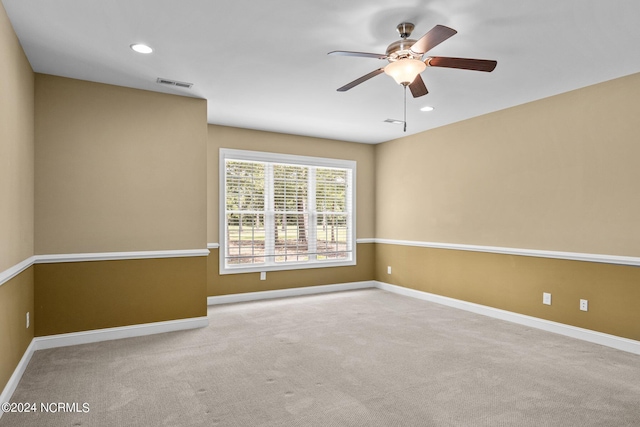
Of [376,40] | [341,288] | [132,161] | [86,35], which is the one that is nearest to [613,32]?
[376,40]

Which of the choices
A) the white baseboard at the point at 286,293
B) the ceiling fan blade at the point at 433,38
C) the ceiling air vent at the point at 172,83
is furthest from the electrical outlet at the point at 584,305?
the ceiling air vent at the point at 172,83

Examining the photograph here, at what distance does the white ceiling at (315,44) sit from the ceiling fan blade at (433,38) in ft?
0.83

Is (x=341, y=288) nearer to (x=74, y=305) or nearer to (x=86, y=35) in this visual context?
(x=74, y=305)

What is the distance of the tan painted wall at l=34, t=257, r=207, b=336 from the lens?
144 inches

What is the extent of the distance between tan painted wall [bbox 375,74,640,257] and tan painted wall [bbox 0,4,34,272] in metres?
4.89

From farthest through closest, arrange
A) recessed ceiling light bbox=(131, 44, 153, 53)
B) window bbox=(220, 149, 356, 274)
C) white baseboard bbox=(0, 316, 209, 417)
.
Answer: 1. window bbox=(220, 149, 356, 274)
2. white baseboard bbox=(0, 316, 209, 417)
3. recessed ceiling light bbox=(131, 44, 153, 53)

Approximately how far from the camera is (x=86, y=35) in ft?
9.59

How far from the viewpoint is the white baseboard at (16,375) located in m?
2.58

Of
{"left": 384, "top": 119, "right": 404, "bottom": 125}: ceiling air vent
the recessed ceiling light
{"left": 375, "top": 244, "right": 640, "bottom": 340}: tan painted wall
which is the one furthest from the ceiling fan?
{"left": 375, "top": 244, "right": 640, "bottom": 340}: tan painted wall

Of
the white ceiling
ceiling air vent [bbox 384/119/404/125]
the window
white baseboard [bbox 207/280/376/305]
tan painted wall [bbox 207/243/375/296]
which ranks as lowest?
white baseboard [bbox 207/280/376/305]

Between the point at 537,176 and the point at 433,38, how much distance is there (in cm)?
284

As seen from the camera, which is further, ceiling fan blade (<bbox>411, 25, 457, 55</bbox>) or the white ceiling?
the white ceiling

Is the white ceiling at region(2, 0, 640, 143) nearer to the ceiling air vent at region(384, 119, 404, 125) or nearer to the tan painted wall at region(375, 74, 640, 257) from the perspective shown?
the tan painted wall at region(375, 74, 640, 257)

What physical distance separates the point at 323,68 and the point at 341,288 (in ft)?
13.2
